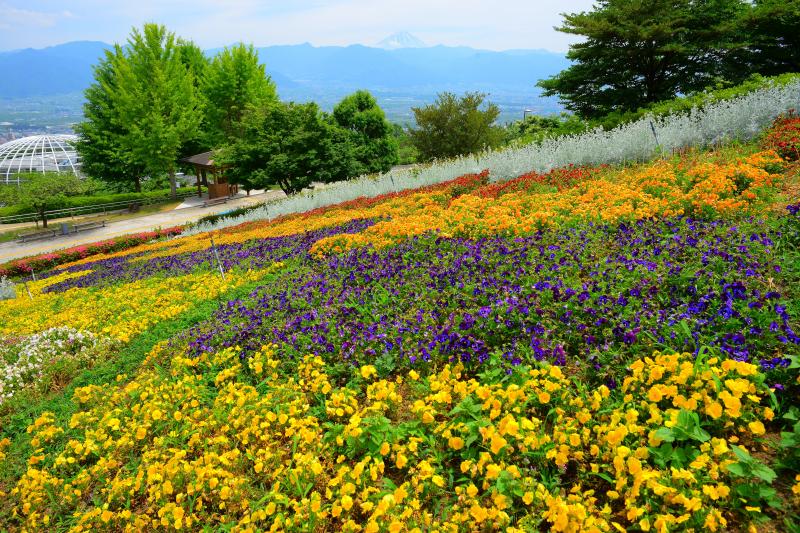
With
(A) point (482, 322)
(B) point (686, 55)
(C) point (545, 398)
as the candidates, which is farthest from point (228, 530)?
(B) point (686, 55)

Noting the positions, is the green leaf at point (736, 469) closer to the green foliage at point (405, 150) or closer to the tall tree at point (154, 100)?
the green foliage at point (405, 150)

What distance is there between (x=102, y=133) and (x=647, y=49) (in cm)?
4383

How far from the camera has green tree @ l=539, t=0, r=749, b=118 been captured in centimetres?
1983

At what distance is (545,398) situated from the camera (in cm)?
300

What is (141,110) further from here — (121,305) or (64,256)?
(121,305)

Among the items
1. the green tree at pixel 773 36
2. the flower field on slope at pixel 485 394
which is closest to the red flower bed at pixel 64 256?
the flower field on slope at pixel 485 394

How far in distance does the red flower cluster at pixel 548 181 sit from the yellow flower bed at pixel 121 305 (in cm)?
530

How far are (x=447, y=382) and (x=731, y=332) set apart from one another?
83.4 inches

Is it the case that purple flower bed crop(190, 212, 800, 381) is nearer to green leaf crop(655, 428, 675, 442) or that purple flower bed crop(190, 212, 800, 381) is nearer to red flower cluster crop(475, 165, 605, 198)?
green leaf crop(655, 428, 675, 442)

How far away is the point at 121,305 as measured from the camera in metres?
8.80

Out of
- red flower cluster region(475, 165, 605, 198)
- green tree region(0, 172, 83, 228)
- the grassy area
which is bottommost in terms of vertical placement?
red flower cluster region(475, 165, 605, 198)

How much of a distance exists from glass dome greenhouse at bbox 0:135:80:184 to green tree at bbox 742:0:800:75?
76.0 meters

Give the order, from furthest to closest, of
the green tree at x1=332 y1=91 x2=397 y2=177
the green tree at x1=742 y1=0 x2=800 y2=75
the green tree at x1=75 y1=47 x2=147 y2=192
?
the green tree at x1=75 y1=47 x2=147 y2=192 → the green tree at x1=332 y1=91 x2=397 y2=177 → the green tree at x1=742 y1=0 x2=800 y2=75

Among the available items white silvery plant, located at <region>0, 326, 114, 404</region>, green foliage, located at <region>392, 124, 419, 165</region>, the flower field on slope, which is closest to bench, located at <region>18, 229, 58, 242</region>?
green foliage, located at <region>392, 124, 419, 165</region>
